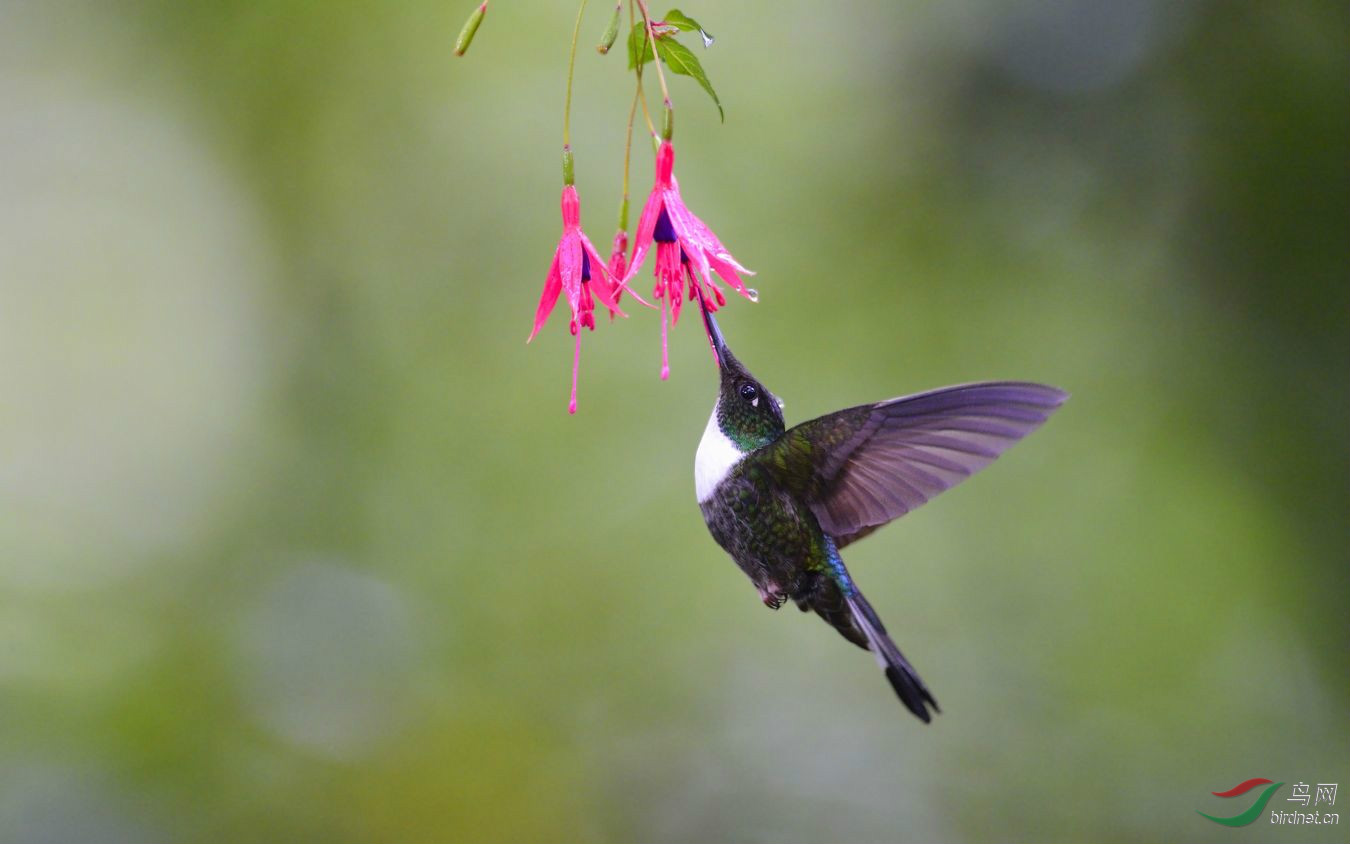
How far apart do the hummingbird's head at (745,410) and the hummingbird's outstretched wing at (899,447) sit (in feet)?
0.10

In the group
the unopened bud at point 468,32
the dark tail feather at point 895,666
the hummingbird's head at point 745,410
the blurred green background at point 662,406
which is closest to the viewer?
the unopened bud at point 468,32

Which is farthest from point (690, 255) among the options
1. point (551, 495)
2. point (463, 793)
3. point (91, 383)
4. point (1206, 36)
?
point (91, 383)

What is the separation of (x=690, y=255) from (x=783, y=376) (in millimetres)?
1672

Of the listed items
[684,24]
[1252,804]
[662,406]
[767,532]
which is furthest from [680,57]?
[1252,804]

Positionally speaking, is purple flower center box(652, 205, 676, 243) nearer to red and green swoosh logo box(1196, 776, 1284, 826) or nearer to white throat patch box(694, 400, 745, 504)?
white throat patch box(694, 400, 745, 504)

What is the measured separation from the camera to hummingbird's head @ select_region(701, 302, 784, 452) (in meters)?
1.22

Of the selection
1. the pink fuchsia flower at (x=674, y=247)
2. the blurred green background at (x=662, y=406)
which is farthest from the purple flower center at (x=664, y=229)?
the blurred green background at (x=662, y=406)

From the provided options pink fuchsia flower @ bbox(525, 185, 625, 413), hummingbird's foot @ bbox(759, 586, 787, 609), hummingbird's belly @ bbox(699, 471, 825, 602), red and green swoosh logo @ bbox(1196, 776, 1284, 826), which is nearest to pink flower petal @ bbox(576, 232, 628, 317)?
pink fuchsia flower @ bbox(525, 185, 625, 413)

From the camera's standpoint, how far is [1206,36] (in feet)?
8.30

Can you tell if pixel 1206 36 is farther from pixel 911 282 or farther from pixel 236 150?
pixel 236 150

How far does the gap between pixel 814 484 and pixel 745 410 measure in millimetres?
111

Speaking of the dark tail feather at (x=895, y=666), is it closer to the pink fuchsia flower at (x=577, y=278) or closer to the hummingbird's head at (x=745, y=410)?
the hummingbird's head at (x=745, y=410)

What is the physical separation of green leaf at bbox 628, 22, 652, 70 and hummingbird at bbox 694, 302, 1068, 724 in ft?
0.79

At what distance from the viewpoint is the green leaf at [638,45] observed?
991 millimetres
